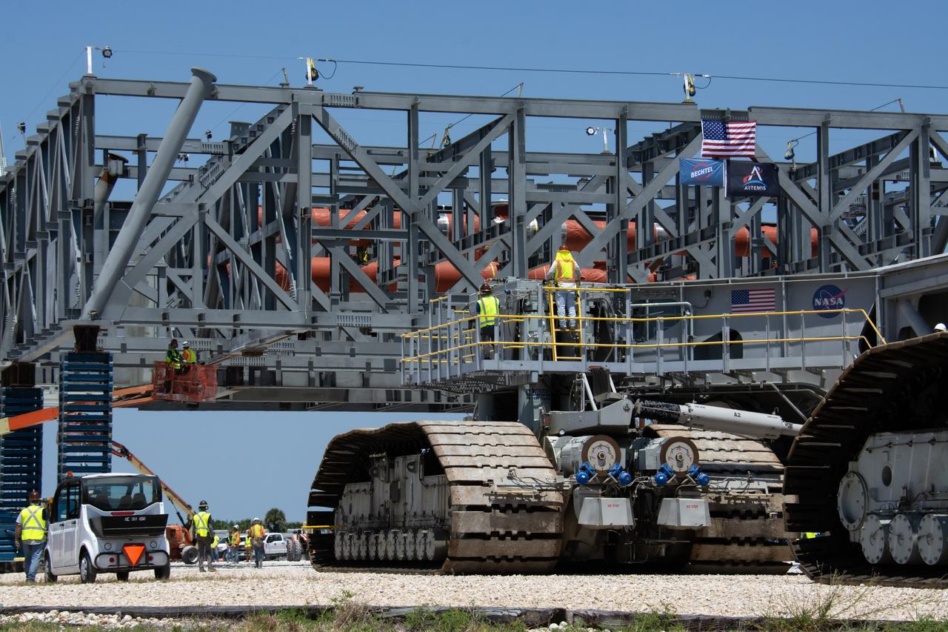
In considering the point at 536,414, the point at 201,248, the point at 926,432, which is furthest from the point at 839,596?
the point at 201,248

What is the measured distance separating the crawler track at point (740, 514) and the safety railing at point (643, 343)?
148cm

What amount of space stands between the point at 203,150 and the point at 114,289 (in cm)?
1081

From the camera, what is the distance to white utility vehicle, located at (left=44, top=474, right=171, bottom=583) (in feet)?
80.8

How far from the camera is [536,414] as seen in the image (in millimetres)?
23859

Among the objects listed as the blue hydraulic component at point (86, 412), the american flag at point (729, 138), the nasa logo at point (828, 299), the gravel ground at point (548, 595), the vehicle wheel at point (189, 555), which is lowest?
the vehicle wheel at point (189, 555)

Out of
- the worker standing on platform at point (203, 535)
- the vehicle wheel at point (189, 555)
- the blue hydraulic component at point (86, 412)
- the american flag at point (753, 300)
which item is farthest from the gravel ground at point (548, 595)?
the vehicle wheel at point (189, 555)

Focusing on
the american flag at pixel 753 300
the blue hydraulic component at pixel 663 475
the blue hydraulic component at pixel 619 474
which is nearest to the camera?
the blue hydraulic component at pixel 663 475

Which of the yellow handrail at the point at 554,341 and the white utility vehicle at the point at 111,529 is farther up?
the yellow handrail at the point at 554,341

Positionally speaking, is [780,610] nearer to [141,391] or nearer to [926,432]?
[926,432]

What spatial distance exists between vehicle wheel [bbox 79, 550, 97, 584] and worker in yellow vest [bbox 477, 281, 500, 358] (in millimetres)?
7012

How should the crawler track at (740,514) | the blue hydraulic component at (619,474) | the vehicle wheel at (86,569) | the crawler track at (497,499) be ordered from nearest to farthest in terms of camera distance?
the crawler track at (497,499)
the blue hydraulic component at (619,474)
the crawler track at (740,514)
the vehicle wheel at (86,569)

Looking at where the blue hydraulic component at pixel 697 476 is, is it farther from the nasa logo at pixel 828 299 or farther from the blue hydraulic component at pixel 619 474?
the nasa logo at pixel 828 299

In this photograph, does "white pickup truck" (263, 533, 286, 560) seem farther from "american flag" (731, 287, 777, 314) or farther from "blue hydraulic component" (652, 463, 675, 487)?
"blue hydraulic component" (652, 463, 675, 487)

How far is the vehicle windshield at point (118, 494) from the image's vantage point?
82.9ft
